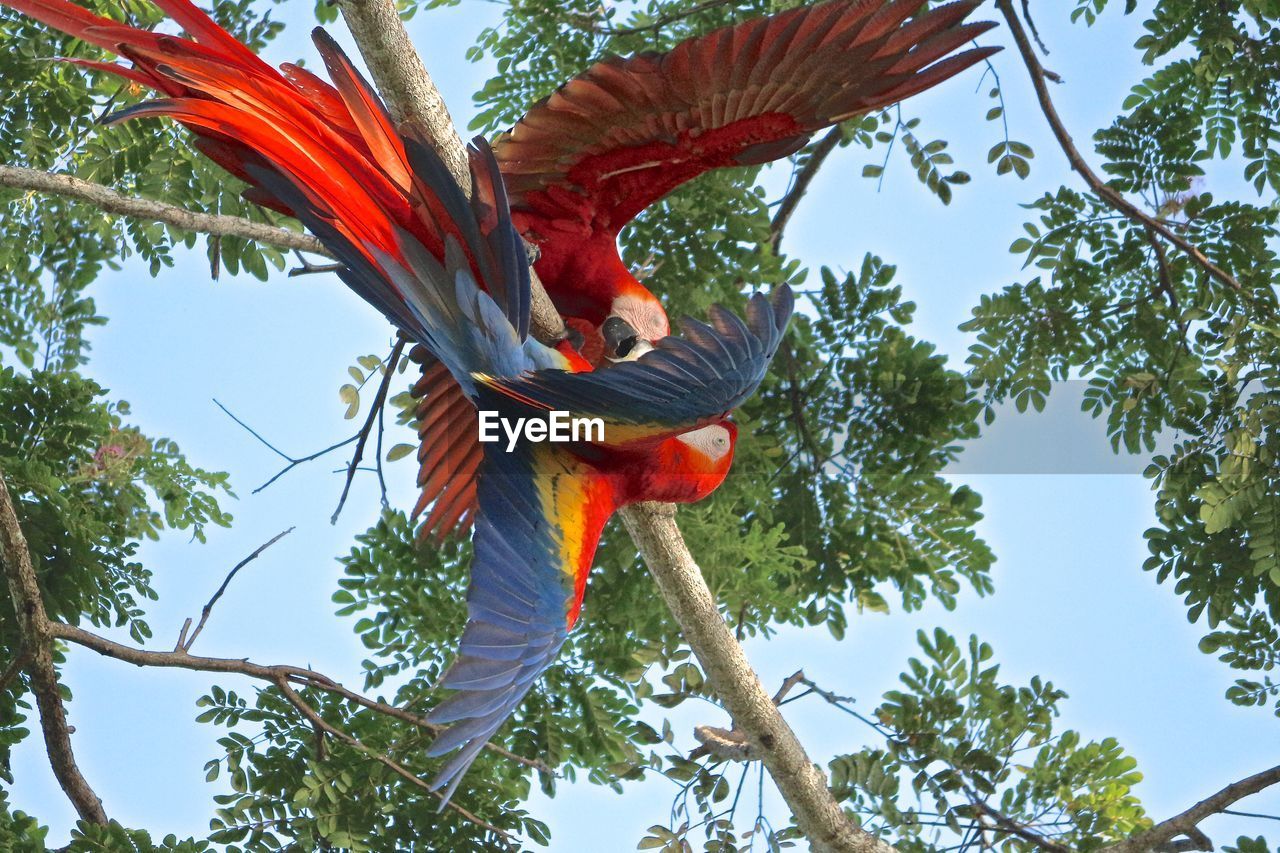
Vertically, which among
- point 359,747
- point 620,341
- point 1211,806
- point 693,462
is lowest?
point 1211,806

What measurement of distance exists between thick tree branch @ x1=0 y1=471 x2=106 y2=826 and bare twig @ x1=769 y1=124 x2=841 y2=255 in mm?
1190

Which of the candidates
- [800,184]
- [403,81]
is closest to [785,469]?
[800,184]

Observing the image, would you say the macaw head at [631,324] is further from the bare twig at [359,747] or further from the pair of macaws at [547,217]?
the bare twig at [359,747]

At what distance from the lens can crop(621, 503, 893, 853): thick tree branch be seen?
1374mm

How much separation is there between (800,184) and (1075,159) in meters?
0.51

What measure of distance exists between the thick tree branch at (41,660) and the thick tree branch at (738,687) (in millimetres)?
694

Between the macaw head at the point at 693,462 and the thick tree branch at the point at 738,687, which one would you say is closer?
the macaw head at the point at 693,462

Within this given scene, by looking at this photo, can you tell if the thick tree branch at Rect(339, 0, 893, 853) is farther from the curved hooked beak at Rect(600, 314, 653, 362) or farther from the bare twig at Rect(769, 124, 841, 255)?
the bare twig at Rect(769, 124, 841, 255)

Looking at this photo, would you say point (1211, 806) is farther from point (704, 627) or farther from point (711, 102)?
point (711, 102)

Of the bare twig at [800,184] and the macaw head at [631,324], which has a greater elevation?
the bare twig at [800,184]

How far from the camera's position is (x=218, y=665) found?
1.45 m

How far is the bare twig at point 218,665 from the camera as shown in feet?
4.66

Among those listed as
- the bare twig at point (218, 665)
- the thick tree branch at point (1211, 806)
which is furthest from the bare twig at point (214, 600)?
the thick tree branch at point (1211, 806)

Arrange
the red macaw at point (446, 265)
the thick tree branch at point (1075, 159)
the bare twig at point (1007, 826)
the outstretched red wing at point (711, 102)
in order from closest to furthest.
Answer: the red macaw at point (446, 265) → the outstretched red wing at point (711, 102) → the bare twig at point (1007, 826) → the thick tree branch at point (1075, 159)
